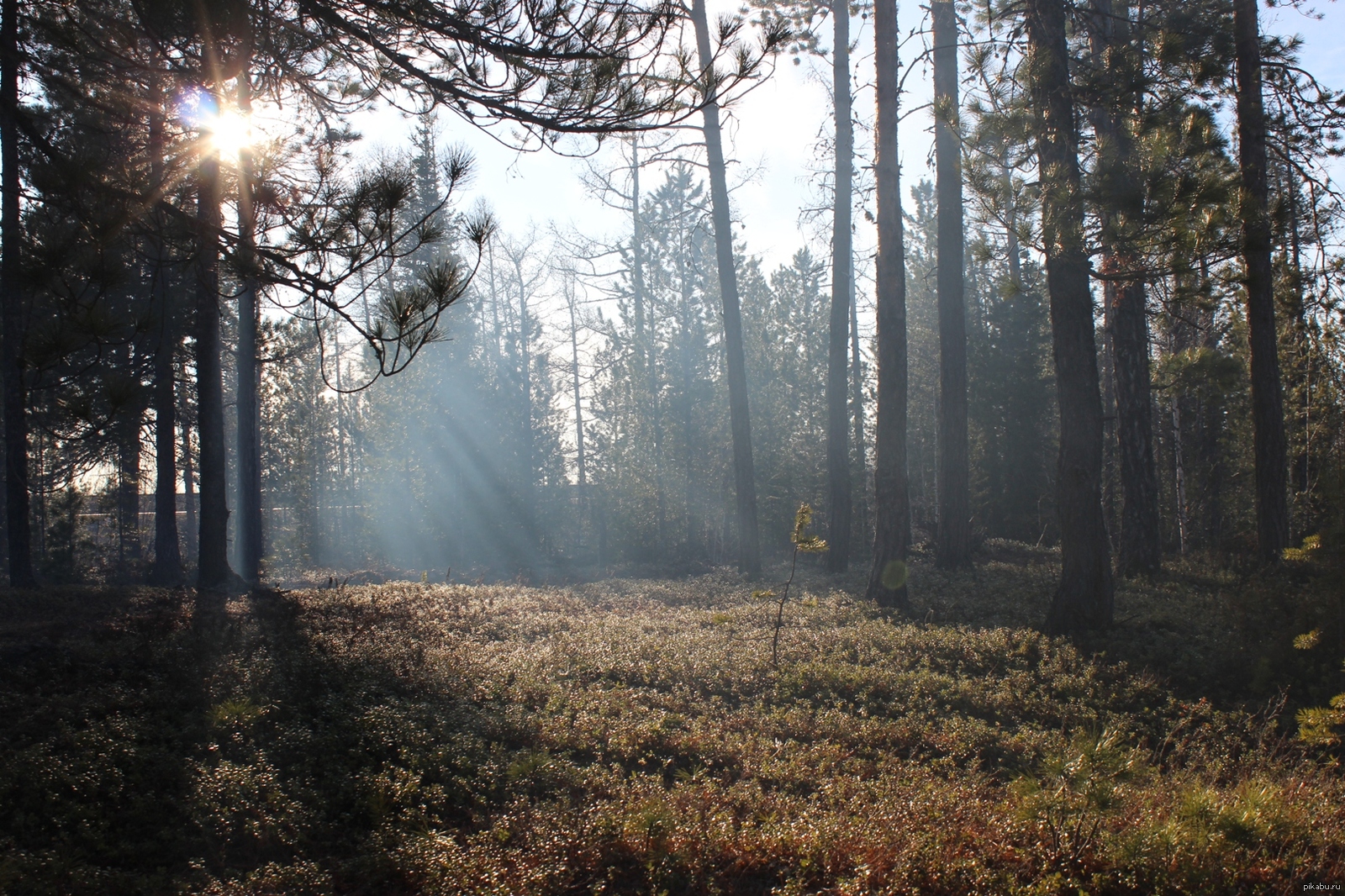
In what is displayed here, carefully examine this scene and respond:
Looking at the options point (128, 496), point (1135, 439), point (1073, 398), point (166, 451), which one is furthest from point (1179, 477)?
point (128, 496)

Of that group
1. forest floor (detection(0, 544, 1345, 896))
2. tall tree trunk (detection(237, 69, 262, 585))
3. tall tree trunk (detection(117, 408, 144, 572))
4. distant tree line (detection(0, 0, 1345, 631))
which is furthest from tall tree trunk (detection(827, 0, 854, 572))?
tall tree trunk (detection(117, 408, 144, 572))

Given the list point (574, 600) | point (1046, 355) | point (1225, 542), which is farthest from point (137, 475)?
point (1046, 355)

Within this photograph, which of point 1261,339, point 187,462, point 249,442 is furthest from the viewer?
point 187,462

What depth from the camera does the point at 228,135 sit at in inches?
297

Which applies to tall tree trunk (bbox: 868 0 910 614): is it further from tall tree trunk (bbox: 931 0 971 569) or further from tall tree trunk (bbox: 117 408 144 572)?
tall tree trunk (bbox: 117 408 144 572)

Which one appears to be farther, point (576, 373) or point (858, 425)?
point (576, 373)

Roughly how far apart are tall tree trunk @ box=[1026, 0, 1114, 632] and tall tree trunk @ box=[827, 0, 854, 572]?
693cm

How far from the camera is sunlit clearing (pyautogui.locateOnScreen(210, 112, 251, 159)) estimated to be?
24.2ft

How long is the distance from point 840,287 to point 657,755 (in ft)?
41.3

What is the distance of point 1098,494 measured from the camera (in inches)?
358

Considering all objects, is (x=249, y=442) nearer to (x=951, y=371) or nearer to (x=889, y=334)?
(x=889, y=334)

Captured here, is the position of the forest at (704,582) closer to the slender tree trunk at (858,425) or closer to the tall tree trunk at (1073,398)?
the tall tree trunk at (1073,398)

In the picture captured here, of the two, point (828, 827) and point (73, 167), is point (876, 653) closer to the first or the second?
point (828, 827)

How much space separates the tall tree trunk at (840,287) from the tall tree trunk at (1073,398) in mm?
6933
